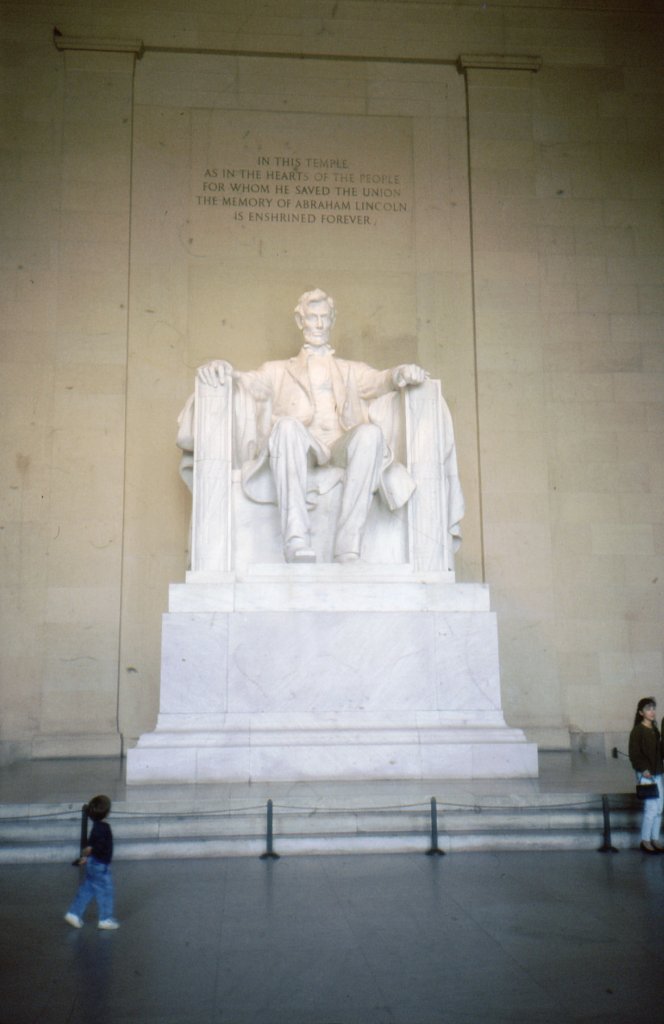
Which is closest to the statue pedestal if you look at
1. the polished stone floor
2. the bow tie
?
the polished stone floor

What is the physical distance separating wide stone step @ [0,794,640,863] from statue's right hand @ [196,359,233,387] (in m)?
3.07

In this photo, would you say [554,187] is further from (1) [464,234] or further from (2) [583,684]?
(2) [583,684]

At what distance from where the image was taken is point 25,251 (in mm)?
8852

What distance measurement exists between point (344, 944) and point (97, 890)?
37.2 inches

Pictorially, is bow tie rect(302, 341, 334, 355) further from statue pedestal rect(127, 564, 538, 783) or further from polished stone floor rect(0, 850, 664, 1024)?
polished stone floor rect(0, 850, 664, 1024)

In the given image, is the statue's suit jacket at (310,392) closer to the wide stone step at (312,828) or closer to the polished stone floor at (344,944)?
the wide stone step at (312,828)

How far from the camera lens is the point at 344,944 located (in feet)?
11.1

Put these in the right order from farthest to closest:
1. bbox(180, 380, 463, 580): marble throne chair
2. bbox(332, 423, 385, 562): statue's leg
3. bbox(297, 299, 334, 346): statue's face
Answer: bbox(297, 299, 334, 346): statue's face → bbox(180, 380, 463, 580): marble throne chair → bbox(332, 423, 385, 562): statue's leg

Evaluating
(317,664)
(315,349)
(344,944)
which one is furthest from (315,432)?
(344,944)

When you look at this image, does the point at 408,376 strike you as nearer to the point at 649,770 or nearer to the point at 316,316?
the point at 316,316

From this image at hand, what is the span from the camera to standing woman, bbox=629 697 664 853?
4.85 metres

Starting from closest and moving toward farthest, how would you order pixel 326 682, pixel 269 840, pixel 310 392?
pixel 269 840 → pixel 326 682 → pixel 310 392

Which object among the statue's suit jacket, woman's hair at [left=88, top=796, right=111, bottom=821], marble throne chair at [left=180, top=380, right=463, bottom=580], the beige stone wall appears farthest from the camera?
the beige stone wall

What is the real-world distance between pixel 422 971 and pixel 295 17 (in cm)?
894
